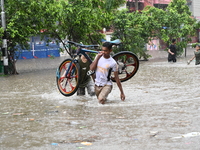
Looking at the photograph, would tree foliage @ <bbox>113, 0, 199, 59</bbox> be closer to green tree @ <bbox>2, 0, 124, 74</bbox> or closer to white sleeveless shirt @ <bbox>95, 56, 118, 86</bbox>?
green tree @ <bbox>2, 0, 124, 74</bbox>

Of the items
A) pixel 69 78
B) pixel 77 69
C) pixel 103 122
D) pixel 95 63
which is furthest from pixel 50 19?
pixel 103 122

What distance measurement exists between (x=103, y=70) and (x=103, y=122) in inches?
87.4

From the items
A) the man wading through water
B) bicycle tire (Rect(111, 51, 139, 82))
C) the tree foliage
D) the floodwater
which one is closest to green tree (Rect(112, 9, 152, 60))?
the tree foliage

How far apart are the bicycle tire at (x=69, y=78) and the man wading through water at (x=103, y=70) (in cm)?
43

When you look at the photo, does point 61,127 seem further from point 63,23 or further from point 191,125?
point 63,23

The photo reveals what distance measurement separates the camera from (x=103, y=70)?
29.6 feet

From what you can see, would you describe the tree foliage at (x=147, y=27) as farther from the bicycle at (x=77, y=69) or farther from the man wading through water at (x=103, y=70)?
the man wading through water at (x=103, y=70)

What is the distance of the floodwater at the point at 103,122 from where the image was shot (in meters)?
5.49

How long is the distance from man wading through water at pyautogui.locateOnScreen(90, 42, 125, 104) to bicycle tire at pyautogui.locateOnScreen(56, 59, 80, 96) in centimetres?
43

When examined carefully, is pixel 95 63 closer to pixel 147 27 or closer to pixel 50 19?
pixel 50 19

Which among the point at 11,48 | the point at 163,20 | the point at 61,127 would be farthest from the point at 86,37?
the point at 61,127

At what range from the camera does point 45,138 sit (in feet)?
19.3

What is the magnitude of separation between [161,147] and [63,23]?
19697 mm

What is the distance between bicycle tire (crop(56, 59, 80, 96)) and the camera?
31.1ft
